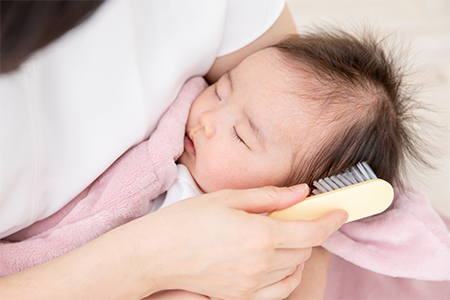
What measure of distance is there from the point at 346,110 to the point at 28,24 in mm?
649

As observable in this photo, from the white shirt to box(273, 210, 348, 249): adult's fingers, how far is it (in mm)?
423

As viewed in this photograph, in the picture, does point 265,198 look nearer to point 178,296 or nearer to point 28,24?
point 178,296

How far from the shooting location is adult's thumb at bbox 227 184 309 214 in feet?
2.07

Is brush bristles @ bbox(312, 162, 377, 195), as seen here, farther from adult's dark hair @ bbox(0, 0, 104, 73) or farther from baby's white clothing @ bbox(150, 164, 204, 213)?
→ adult's dark hair @ bbox(0, 0, 104, 73)

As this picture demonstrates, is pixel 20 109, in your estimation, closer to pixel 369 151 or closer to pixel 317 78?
pixel 317 78

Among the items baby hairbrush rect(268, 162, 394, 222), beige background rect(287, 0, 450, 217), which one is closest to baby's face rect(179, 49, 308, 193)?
baby hairbrush rect(268, 162, 394, 222)

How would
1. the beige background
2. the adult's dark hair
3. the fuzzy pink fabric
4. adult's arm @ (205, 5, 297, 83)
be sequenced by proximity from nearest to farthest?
the adult's dark hair, the fuzzy pink fabric, adult's arm @ (205, 5, 297, 83), the beige background

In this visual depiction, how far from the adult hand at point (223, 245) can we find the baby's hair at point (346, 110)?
0.20m

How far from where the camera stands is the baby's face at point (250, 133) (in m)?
0.79

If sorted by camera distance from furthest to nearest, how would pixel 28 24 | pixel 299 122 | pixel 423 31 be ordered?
1. pixel 423 31
2. pixel 299 122
3. pixel 28 24

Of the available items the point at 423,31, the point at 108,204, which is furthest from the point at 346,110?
the point at 423,31

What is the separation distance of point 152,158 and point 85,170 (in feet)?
0.49

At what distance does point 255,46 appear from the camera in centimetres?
99

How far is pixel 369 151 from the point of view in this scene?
0.82 metres
